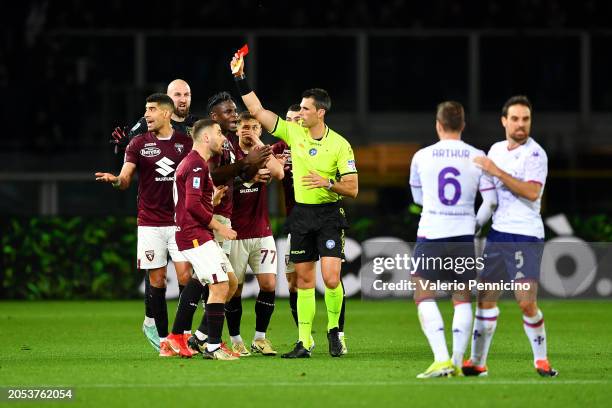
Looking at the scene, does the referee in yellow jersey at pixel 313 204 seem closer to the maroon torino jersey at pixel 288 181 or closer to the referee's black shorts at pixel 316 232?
the referee's black shorts at pixel 316 232

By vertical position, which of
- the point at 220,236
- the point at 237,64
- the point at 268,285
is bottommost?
the point at 268,285

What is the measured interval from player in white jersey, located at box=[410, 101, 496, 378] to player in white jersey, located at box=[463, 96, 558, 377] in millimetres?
145

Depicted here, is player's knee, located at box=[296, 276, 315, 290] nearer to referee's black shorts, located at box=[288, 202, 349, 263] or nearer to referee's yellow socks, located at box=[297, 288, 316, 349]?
referee's yellow socks, located at box=[297, 288, 316, 349]

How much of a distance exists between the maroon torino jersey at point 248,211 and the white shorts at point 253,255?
0.18 feet

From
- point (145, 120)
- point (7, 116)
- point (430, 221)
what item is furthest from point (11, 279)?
point (430, 221)

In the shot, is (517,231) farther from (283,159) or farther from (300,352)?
(283,159)

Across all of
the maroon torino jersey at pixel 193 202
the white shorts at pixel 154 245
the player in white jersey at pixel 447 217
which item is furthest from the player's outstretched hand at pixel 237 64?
the player in white jersey at pixel 447 217

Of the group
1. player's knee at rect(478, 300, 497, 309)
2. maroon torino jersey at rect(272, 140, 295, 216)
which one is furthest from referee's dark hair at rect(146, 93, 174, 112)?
player's knee at rect(478, 300, 497, 309)

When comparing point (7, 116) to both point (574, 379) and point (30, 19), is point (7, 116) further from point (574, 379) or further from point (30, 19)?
point (574, 379)

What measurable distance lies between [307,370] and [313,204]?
1543mm

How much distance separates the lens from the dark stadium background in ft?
70.9

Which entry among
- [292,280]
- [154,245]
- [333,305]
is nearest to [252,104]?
[154,245]

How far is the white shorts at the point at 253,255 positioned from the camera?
10.5m

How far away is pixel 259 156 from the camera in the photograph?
9.77m
